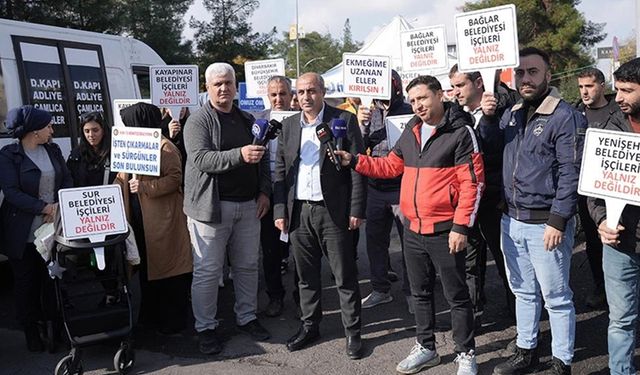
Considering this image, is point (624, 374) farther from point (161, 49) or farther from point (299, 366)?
point (161, 49)

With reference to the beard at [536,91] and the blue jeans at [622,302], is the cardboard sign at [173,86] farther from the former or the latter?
the blue jeans at [622,302]

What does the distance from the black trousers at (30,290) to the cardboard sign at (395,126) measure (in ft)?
9.83

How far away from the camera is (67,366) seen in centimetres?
377

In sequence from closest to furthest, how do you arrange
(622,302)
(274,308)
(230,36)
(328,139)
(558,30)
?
(622,302)
(328,139)
(274,308)
(558,30)
(230,36)

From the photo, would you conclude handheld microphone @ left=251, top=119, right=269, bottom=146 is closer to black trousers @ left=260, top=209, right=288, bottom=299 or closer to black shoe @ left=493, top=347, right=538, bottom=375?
black trousers @ left=260, top=209, right=288, bottom=299

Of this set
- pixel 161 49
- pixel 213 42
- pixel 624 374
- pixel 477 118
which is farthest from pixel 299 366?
pixel 213 42

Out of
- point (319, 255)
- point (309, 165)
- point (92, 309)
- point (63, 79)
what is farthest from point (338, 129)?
point (63, 79)

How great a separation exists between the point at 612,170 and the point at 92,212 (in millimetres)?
3239

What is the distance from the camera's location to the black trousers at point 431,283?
368cm

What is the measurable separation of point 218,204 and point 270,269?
3.98 feet

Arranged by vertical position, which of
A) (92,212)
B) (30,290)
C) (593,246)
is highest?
(92,212)

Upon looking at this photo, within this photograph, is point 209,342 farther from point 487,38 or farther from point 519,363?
point 487,38

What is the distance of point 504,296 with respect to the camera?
540 cm

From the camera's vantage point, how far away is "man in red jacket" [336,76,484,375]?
3572 mm
